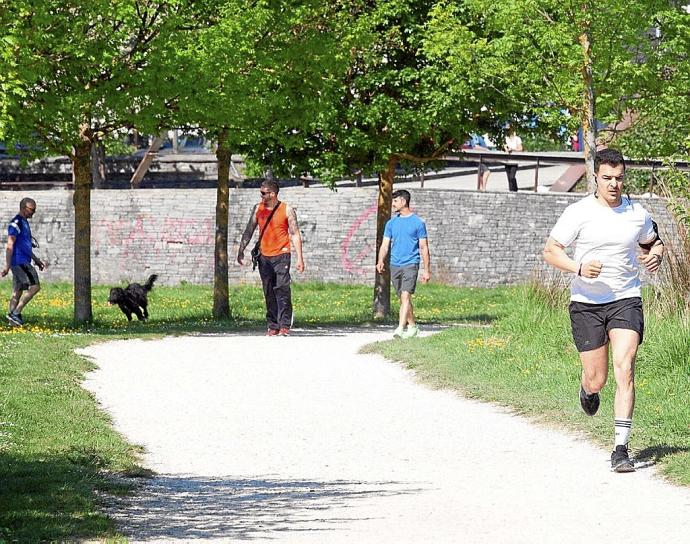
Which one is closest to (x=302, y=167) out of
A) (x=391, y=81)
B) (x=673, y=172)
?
(x=391, y=81)

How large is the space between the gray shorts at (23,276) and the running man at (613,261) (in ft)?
45.1

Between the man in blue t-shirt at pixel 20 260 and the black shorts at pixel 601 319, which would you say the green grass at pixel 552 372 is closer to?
the black shorts at pixel 601 319

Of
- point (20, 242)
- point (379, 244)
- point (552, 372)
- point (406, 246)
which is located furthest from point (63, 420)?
point (379, 244)

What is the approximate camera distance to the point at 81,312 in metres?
22.5

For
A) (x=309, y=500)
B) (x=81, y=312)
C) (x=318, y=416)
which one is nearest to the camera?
(x=309, y=500)

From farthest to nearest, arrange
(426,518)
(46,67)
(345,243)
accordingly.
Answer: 1. (345,243)
2. (46,67)
3. (426,518)

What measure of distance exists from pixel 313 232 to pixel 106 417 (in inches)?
915

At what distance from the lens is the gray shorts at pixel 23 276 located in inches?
854

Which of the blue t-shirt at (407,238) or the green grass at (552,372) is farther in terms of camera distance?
the blue t-shirt at (407,238)

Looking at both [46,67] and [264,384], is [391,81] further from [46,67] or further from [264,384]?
[264,384]

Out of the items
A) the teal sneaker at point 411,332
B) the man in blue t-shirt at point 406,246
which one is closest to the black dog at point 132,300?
the teal sneaker at point 411,332

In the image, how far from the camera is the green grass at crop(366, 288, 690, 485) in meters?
9.91

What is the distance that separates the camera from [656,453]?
923cm

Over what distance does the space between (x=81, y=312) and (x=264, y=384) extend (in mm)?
9272
